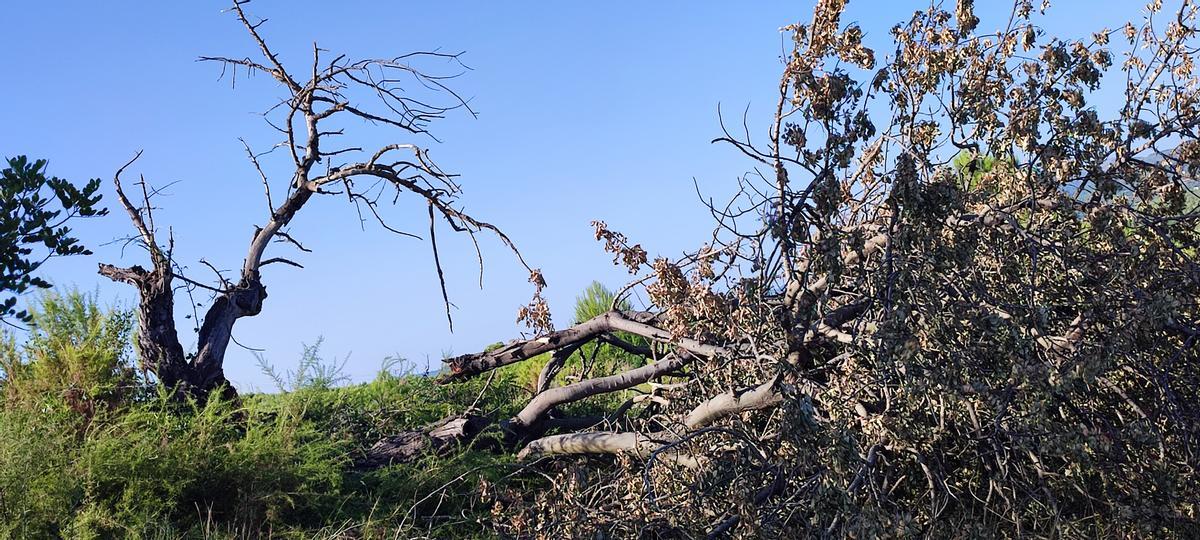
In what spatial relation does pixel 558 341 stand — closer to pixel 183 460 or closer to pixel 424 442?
pixel 424 442

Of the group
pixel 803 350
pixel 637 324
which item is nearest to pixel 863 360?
pixel 803 350

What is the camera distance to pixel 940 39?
17.1ft

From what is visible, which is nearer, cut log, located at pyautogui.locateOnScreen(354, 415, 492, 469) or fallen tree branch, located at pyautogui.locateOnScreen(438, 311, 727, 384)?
fallen tree branch, located at pyautogui.locateOnScreen(438, 311, 727, 384)

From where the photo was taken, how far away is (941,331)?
4473mm

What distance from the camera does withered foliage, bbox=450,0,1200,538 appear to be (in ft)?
14.3

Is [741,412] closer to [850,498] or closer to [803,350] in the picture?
[803,350]

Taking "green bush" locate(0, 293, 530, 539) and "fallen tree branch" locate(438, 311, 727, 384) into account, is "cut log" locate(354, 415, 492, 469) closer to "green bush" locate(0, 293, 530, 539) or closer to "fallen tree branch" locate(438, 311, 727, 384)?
"green bush" locate(0, 293, 530, 539)

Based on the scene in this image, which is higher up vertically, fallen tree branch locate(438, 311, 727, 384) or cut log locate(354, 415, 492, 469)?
fallen tree branch locate(438, 311, 727, 384)

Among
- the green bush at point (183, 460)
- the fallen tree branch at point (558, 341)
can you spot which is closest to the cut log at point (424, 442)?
the green bush at point (183, 460)

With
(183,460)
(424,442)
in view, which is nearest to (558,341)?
(424,442)

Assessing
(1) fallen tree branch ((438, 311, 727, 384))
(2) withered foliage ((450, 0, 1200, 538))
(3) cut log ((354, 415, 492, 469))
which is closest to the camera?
(2) withered foliage ((450, 0, 1200, 538))

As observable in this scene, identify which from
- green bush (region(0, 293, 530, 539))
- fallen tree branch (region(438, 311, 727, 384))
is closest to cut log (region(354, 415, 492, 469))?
green bush (region(0, 293, 530, 539))

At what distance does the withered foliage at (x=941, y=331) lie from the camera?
4.34m

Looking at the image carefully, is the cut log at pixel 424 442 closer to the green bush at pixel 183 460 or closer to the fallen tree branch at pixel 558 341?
the green bush at pixel 183 460
